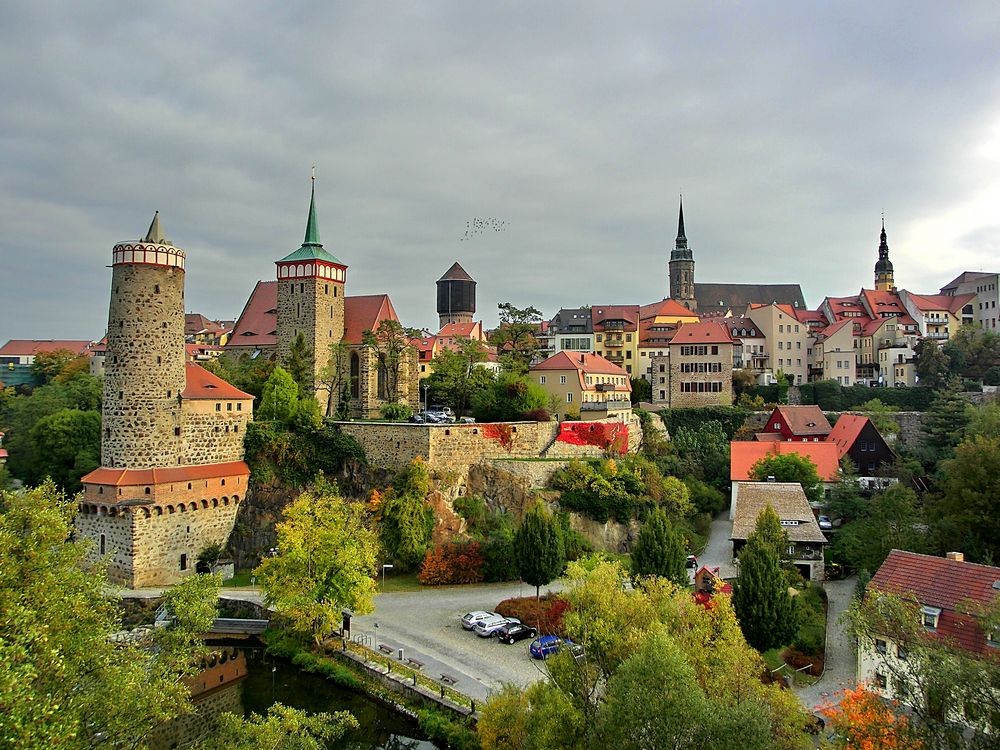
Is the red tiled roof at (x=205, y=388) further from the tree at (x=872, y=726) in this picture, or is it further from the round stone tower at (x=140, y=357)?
the tree at (x=872, y=726)

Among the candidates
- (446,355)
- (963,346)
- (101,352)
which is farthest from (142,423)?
(963,346)

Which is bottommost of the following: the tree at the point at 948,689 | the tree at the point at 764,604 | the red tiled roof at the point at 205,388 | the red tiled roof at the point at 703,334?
the tree at the point at 764,604

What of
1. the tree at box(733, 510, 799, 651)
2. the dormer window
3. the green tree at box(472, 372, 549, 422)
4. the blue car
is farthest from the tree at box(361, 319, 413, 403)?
the dormer window

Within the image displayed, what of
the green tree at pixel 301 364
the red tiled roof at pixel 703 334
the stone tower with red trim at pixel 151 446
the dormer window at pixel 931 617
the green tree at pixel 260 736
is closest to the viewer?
the green tree at pixel 260 736

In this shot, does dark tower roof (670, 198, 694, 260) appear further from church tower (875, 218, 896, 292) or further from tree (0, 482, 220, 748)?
tree (0, 482, 220, 748)

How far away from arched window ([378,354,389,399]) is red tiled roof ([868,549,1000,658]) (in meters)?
30.2

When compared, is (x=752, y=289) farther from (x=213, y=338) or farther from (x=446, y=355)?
(x=213, y=338)

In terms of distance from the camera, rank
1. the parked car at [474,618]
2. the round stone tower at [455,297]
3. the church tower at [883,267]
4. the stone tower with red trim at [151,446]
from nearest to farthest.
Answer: the parked car at [474,618] < the stone tower with red trim at [151,446] < the church tower at [883,267] < the round stone tower at [455,297]

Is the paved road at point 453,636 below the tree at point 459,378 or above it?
below

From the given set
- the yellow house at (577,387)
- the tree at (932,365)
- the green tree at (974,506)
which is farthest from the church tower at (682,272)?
the green tree at (974,506)

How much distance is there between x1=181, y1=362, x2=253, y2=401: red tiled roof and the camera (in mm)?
35594

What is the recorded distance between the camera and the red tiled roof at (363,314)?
46.2 m

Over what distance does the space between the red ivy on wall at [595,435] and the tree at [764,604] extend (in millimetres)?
17775

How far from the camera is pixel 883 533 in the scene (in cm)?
2998
